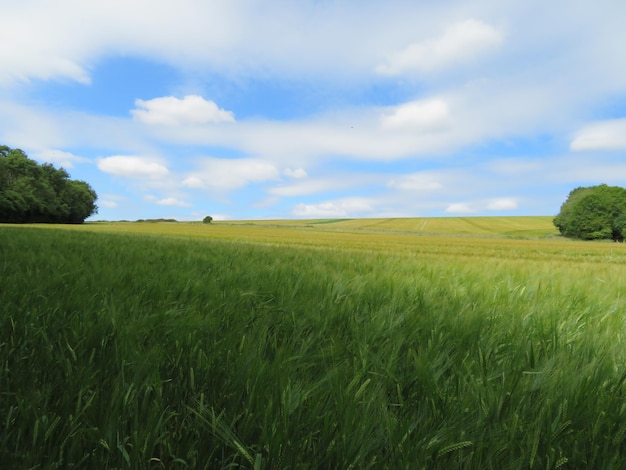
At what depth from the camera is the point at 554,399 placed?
1105mm

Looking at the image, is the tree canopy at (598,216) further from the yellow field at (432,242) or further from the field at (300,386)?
the field at (300,386)

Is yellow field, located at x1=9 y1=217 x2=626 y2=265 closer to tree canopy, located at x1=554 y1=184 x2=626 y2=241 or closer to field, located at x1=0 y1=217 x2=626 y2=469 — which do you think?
field, located at x1=0 y1=217 x2=626 y2=469

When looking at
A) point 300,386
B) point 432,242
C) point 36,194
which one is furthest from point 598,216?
point 36,194

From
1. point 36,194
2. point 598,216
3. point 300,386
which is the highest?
A: point 36,194

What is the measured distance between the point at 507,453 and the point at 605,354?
1.06 metres

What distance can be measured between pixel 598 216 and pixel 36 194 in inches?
4615

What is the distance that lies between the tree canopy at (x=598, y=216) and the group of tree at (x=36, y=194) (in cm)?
10957

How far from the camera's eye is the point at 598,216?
68125 mm

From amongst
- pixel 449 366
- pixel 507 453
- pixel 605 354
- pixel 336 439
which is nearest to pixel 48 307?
pixel 336 439

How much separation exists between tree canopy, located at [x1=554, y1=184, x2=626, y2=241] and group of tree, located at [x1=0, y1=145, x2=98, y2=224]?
110 meters

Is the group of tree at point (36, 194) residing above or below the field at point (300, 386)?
above

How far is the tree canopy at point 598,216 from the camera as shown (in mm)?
66250

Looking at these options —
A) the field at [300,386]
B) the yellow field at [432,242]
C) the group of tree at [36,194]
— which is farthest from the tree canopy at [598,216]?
the group of tree at [36,194]

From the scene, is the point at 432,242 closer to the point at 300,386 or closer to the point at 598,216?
the point at 300,386
